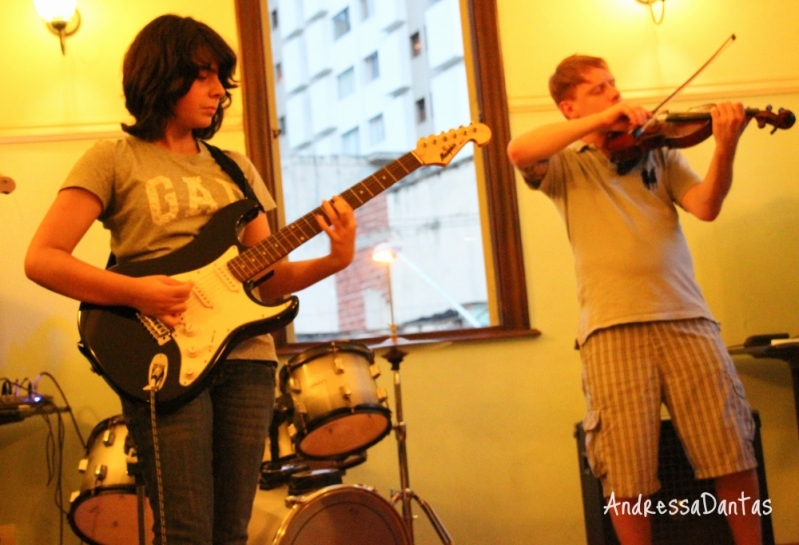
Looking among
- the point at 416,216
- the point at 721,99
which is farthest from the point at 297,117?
the point at 721,99

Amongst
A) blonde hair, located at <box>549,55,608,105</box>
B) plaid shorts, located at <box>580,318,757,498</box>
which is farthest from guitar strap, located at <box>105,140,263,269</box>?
blonde hair, located at <box>549,55,608,105</box>

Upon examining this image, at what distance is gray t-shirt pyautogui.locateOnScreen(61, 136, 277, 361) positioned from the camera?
5.37 feet

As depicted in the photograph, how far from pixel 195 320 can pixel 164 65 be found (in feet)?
1.64

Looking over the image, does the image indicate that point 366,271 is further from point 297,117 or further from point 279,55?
point 279,55

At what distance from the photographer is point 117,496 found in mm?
2668

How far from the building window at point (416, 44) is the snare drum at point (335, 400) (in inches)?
66.2

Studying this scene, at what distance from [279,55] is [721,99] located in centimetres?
194

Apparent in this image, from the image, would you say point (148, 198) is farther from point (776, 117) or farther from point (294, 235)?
point (776, 117)

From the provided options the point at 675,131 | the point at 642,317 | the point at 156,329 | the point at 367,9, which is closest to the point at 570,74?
the point at 675,131

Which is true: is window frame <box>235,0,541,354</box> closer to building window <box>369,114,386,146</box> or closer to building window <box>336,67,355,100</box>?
building window <box>336,67,355,100</box>

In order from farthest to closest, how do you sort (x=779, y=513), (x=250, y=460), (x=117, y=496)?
(x=779, y=513)
(x=117, y=496)
(x=250, y=460)

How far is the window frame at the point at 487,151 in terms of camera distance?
3568 mm

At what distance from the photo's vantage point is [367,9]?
393cm

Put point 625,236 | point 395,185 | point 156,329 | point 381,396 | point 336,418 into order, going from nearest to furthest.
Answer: point 156,329, point 625,236, point 336,418, point 381,396, point 395,185
